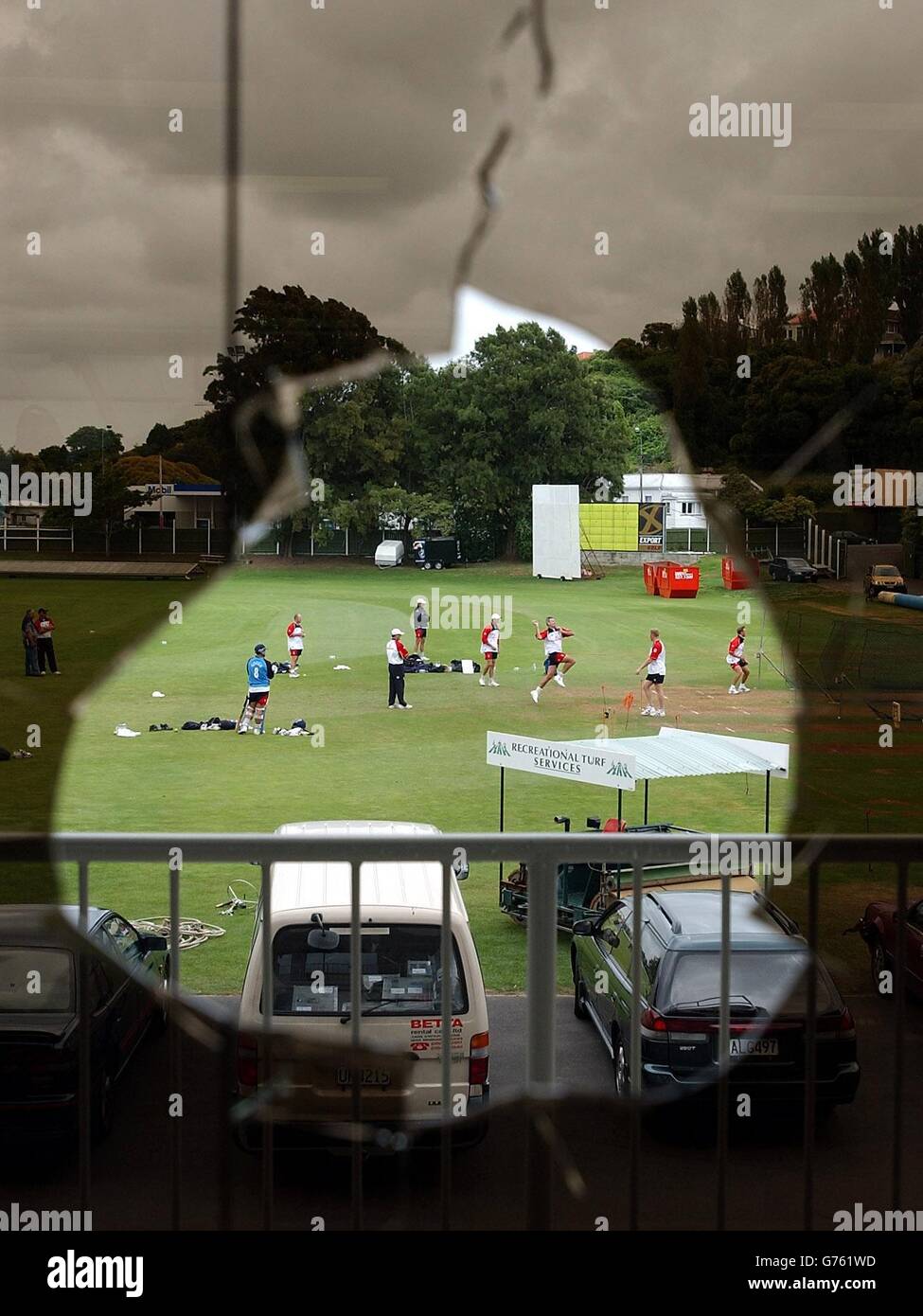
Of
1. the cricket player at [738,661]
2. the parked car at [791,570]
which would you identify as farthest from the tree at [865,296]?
the cricket player at [738,661]

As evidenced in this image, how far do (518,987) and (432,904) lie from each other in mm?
189

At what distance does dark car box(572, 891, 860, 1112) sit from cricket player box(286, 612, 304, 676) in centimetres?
157

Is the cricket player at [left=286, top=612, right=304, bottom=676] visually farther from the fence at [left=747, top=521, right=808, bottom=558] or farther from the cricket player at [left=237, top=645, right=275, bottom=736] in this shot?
the fence at [left=747, top=521, right=808, bottom=558]

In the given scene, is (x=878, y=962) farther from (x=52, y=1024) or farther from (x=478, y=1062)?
(x=52, y=1024)

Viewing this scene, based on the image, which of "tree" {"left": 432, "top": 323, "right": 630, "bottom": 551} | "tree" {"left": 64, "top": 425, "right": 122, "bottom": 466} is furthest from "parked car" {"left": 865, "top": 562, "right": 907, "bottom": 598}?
"tree" {"left": 64, "top": 425, "right": 122, "bottom": 466}

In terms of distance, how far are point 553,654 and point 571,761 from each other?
1117 millimetres

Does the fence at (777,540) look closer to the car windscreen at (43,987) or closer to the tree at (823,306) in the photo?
the tree at (823,306)

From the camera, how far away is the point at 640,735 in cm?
413

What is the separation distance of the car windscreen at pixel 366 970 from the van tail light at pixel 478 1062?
0.27ft

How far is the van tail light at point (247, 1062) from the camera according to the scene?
1.31m

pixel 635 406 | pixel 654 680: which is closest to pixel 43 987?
pixel 635 406

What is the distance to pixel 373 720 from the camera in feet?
18.2

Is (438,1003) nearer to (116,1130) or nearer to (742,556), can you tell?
(116,1130)
